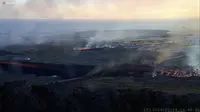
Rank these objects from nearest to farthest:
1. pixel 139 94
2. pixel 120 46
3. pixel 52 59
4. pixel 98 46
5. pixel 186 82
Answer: pixel 139 94, pixel 186 82, pixel 52 59, pixel 120 46, pixel 98 46

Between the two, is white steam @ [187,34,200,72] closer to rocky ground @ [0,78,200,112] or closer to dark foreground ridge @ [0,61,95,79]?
rocky ground @ [0,78,200,112]

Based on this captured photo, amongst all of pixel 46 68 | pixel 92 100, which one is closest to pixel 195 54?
pixel 46 68

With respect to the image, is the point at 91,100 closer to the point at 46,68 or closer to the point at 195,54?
the point at 46,68

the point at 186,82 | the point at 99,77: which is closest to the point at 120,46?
the point at 99,77

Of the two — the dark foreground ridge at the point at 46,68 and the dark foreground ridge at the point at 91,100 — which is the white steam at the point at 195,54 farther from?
the dark foreground ridge at the point at 46,68

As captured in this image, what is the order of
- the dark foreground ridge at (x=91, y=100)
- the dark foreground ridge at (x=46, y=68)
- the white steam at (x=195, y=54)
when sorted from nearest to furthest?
1. the dark foreground ridge at (x=91, y=100)
2. the dark foreground ridge at (x=46, y=68)
3. the white steam at (x=195, y=54)

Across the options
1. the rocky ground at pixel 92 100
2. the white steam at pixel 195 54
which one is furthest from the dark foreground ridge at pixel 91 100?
the white steam at pixel 195 54

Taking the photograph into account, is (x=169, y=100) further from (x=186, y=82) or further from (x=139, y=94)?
(x=186, y=82)

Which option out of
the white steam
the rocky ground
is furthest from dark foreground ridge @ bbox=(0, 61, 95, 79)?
the white steam
